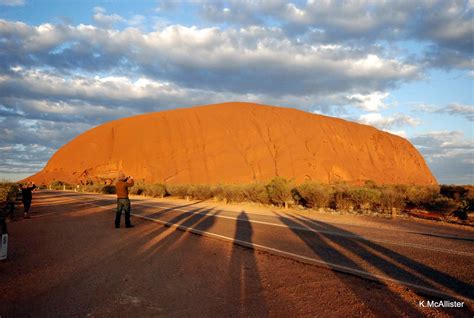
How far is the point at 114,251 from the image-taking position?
778cm

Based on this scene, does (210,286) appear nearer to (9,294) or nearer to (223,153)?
(9,294)

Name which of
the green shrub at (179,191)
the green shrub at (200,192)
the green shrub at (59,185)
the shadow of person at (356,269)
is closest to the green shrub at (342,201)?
the shadow of person at (356,269)

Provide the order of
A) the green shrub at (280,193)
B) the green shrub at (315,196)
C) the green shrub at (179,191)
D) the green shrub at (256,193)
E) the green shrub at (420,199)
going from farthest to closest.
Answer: the green shrub at (179,191) < the green shrub at (256,193) < the green shrub at (280,193) < the green shrub at (315,196) < the green shrub at (420,199)

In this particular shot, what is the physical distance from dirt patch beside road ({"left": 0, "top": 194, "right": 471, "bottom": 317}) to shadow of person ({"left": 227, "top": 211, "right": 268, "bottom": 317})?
13mm

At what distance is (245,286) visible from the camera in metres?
5.05

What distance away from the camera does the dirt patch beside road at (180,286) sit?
4184 mm

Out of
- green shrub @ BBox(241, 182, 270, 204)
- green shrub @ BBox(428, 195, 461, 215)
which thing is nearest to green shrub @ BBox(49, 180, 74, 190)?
green shrub @ BBox(241, 182, 270, 204)

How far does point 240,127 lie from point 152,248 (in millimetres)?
53860

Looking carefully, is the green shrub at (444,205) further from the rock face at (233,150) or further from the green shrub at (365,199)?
the rock face at (233,150)

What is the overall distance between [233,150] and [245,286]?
51933mm

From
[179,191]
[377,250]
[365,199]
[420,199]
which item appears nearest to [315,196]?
[365,199]

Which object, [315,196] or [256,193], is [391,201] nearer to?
[315,196]

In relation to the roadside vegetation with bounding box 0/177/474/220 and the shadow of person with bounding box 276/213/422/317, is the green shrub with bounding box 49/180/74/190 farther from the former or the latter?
the shadow of person with bounding box 276/213/422/317

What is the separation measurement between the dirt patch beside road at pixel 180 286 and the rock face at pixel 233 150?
4352 centimetres
